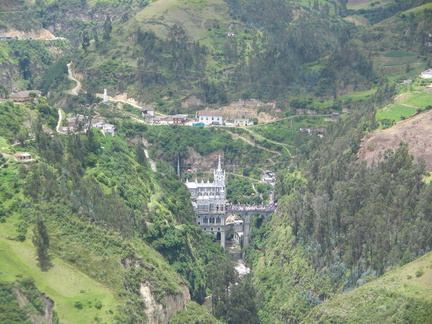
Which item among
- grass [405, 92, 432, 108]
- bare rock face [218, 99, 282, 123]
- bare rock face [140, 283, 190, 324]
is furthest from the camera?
bare rock face [218, 99, 282, 123]

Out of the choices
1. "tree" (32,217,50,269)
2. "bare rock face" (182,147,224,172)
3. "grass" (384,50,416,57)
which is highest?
"grass" (384,50,416,57)

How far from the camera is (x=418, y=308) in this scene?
65.0 metres

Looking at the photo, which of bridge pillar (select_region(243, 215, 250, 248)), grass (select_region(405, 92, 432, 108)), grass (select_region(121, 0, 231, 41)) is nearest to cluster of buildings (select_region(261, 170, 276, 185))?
bridge pillar (select_region(243, 215, 250, 248))

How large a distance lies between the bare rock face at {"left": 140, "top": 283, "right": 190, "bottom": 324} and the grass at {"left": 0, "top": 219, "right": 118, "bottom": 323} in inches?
191

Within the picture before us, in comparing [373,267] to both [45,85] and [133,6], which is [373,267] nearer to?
[45,85]

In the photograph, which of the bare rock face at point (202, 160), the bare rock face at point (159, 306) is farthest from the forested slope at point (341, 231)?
the bare rock face at point (202, 160)

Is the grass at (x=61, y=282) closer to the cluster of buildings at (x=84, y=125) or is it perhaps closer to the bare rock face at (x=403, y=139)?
the cluster of buildings at (x=84, y=125)

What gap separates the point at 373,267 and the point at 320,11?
5052 inches

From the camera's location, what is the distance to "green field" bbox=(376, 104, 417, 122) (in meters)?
106

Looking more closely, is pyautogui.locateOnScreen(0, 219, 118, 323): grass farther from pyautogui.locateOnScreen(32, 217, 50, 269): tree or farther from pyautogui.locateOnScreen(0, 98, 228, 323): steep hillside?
pyautogui.locateOnScreen(32, 217, 50, 269): tree

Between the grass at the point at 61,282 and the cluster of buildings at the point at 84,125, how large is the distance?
3395cm

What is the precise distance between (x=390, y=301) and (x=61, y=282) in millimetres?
26007

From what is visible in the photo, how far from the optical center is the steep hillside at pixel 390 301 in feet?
214

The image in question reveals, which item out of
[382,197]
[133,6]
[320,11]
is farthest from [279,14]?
[382,197]
